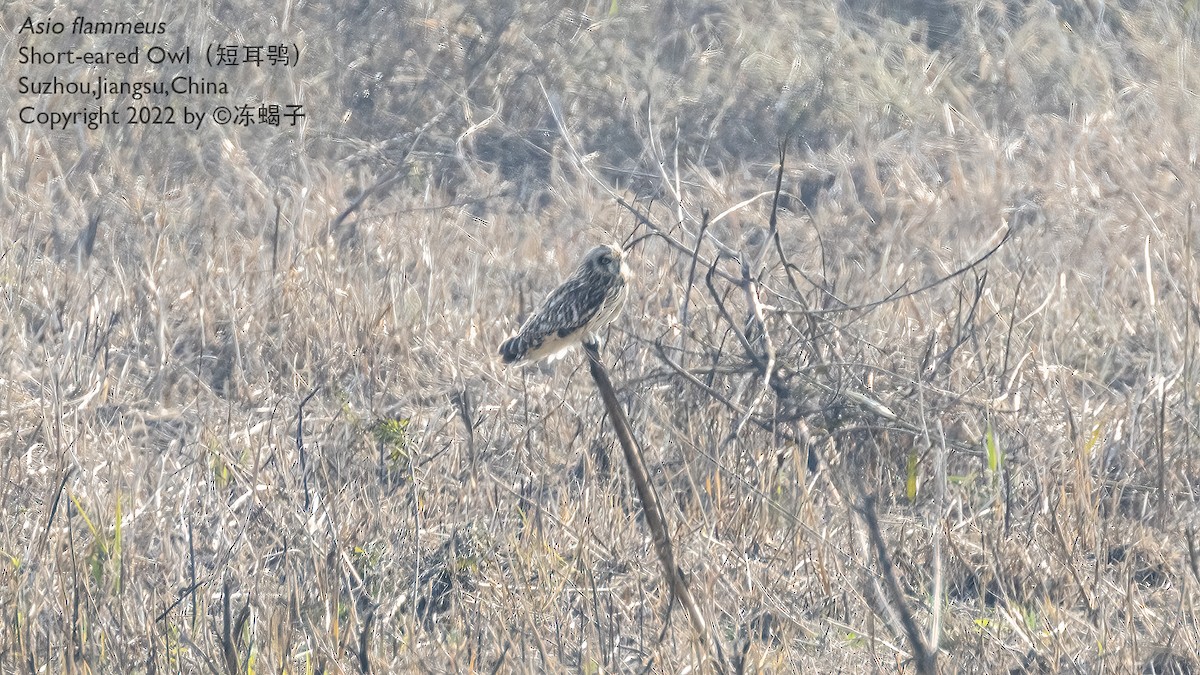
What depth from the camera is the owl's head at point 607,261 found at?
4242mm

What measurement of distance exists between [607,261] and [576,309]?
28cm

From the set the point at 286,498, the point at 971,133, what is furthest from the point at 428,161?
the point at 286,498

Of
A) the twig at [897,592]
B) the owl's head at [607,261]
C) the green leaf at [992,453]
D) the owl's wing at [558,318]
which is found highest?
the owl's head at [607,261]

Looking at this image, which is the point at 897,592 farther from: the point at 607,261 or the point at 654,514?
the point at 607,261

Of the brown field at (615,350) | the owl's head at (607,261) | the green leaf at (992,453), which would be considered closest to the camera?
the brown field at (615,350)

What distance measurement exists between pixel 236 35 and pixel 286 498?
6.82 m

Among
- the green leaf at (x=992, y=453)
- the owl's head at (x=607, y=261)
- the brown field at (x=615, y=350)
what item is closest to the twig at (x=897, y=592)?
the brown field at (x=615, y=350)

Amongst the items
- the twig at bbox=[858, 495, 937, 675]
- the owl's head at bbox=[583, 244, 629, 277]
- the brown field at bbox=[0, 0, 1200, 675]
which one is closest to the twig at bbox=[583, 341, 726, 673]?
the brown field at bbox=[0, 0, 1200, 675]

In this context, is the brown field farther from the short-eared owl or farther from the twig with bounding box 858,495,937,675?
the short-eared owl

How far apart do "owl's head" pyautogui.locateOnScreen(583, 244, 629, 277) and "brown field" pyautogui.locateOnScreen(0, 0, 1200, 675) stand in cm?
37

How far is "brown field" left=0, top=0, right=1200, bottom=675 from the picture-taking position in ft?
11.1

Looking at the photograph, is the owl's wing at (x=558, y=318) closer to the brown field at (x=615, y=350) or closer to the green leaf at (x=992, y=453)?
the brown field at (x=615, y=350)

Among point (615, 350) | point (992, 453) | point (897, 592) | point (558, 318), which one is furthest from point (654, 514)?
point (615, 350)

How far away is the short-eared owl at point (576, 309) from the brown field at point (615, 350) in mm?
223
